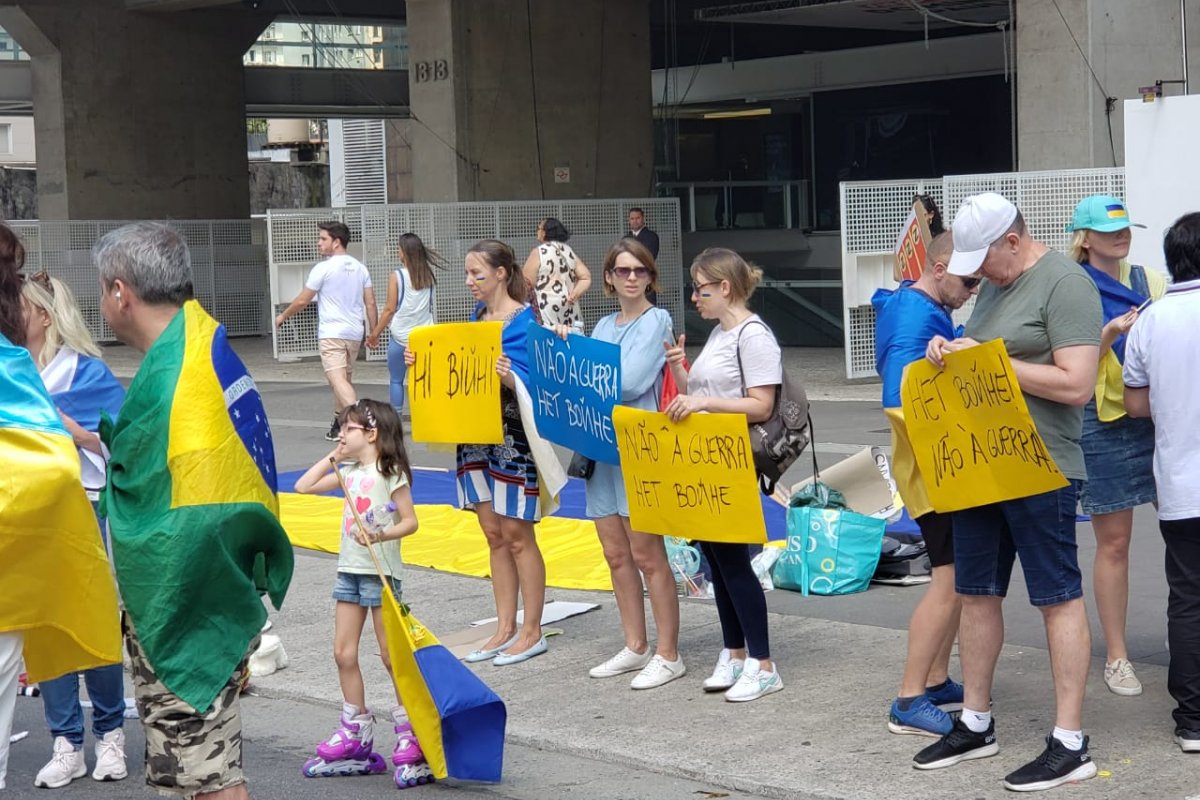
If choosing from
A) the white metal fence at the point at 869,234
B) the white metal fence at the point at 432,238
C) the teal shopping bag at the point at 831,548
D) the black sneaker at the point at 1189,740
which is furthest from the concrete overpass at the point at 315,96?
the black sneaker at the point at 1189,740

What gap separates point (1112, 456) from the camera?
6.14m

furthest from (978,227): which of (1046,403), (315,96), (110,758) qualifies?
(315,96)

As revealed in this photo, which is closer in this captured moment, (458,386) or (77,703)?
(77,703)

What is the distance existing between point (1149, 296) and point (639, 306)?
204 centimetres

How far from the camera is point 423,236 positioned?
2344cm

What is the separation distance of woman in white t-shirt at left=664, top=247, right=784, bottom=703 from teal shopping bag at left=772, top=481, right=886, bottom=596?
1.70 meters

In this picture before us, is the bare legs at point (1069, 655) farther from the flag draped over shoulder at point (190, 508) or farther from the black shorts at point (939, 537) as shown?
the flag draped over shoulder at point (190, 508)

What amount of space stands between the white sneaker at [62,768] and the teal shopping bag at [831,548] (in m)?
3.67

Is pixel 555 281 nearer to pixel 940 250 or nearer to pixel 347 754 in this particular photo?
pixel 940 250

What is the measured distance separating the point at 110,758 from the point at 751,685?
2.46 meters

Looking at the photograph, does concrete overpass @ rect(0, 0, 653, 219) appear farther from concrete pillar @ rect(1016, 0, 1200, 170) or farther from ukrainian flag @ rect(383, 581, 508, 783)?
ukrainian flag @ rect(383, 581, 508, 783)

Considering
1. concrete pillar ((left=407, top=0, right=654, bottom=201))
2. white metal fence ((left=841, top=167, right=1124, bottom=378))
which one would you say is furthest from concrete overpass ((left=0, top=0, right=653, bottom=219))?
white metal fence ((left=841, top=167, right=1124, bottom=378))

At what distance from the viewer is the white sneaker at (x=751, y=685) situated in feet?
21.1

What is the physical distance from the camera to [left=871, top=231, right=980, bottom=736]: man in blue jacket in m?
5.81
